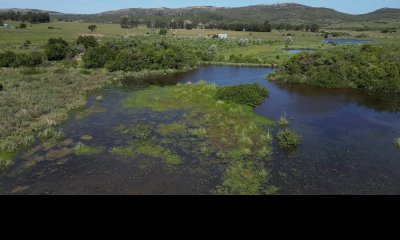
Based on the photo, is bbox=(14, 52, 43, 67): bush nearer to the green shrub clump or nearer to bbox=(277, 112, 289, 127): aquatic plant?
the green shrub clump

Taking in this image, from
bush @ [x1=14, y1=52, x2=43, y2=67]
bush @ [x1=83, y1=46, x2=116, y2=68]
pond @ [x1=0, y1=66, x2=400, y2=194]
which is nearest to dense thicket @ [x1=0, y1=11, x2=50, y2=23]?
bush @ [x1=14, y1=52, x2=43, y2=67]

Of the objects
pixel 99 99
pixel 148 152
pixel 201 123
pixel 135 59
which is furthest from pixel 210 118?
pixel 135 59

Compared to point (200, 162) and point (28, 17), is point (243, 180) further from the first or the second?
point (28, 17)

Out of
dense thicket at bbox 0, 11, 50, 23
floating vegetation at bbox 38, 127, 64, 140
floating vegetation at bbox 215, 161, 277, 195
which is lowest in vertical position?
floating vegetation at bbox 215, 161, 277, 195
